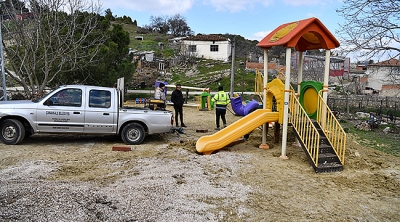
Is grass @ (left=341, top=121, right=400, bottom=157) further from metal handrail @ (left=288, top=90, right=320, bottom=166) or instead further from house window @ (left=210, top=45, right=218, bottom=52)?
house window @ (left=210, top=45, right=218, bottom=52)

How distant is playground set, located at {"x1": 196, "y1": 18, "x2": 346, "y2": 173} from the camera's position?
25.0ft

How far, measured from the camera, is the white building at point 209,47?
48.4 meters

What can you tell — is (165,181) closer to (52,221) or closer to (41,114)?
(52,221)

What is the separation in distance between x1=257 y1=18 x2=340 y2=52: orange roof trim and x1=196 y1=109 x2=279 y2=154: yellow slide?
195cm

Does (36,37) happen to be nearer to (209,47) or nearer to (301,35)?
(301,35)

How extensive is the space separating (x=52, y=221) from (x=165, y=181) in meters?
2.20

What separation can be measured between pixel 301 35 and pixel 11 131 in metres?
7.91

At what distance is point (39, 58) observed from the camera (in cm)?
1393

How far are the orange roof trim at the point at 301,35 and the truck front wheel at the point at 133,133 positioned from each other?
426cm

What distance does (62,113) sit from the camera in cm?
853

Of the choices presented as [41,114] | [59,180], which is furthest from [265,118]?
[41,114]

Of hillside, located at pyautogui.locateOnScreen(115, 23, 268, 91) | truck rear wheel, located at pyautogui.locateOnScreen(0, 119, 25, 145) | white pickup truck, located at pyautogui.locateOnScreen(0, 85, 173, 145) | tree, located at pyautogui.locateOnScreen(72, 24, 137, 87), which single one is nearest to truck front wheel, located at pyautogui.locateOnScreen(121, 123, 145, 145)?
white pickup truck, located at pyautogui.locateOnScreen(0, 85, 173, 145)

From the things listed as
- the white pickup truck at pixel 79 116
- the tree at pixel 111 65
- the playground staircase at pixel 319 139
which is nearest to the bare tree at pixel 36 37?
the tree at pixel 111 65

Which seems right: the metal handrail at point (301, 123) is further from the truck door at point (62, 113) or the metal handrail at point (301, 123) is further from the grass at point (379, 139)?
the truck door at point (62, 113)
